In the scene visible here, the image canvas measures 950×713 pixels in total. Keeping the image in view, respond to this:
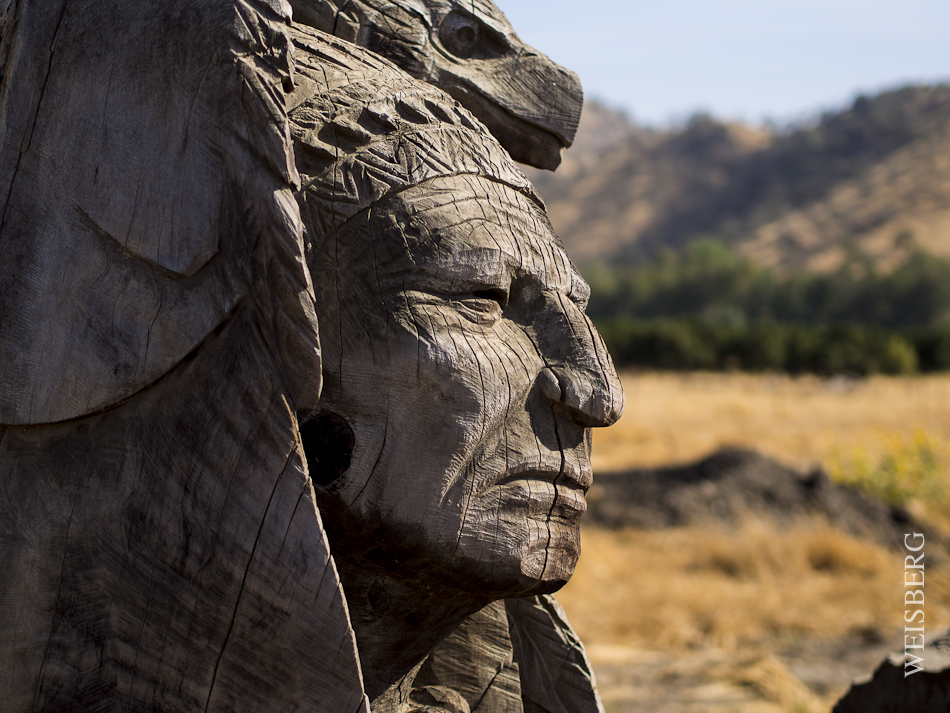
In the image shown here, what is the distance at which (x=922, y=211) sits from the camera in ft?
229

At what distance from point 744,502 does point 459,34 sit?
7757 mm

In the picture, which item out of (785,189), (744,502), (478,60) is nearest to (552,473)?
(478,60)

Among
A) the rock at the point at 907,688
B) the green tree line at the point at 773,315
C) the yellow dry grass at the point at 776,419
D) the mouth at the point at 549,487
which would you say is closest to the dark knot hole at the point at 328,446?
the mouth at the point at 549,487

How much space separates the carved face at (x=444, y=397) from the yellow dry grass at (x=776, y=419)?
9812 millimetres

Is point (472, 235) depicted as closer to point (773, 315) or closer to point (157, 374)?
point (157, 374)

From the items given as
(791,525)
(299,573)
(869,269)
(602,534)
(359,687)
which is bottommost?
(869,269)

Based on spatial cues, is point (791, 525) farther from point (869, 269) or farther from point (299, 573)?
point (869, 269)

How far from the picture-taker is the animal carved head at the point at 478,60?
1693 millimetres

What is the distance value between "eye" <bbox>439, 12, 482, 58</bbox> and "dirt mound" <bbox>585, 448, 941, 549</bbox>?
7.01 meters

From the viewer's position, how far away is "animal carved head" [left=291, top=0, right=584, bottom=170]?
1693 millimetres

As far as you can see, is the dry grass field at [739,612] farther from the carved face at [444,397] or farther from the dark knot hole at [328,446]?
the dark knot hole at [328,446]

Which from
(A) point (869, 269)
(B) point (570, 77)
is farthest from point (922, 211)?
(B) point (570, 77)

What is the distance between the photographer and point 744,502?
8.66 metres

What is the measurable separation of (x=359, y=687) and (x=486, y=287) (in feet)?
2.08
